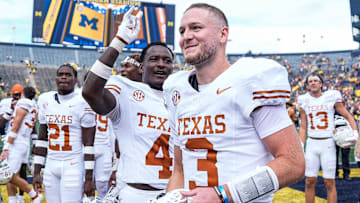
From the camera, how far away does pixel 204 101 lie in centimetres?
167

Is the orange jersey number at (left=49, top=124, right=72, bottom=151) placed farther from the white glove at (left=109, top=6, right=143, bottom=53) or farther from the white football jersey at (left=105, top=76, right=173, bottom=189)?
the white glove at (left=109, top=6, right=143, bottom=53)

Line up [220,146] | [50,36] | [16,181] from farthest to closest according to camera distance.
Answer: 1. [50,36]
2. [16,181]
3. [220,146]

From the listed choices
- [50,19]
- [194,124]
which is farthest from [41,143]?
[50,19]

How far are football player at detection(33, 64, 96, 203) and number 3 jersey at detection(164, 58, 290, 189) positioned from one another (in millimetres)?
2495

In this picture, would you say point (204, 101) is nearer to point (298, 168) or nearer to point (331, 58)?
point (298, 168)

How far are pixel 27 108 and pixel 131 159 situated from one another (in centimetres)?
347

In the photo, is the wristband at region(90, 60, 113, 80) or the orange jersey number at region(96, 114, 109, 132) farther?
the orange jersey number at region(96, 114, 109, 132)

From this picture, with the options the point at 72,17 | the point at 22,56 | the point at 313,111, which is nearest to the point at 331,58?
the point at 72,17

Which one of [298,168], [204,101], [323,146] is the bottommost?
[323,146]

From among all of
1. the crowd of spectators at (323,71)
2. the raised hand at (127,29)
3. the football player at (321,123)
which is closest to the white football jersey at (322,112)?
the football player at (321,123)

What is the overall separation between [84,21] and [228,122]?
88.1 ft

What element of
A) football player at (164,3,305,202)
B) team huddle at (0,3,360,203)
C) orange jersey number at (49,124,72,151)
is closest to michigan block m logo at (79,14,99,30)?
orange jersey number at (49,124,72,151)

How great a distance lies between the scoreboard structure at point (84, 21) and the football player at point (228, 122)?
25.3 m

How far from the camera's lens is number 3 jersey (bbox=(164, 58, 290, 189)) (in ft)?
5.04
